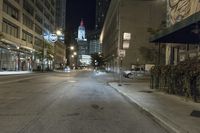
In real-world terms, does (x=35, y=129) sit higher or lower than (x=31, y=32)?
lower

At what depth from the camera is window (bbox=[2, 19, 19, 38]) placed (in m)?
69.8

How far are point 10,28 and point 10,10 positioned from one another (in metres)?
3.63

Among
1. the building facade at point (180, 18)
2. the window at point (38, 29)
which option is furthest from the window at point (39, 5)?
the building facade at point (180, 18)

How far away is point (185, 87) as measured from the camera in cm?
1795

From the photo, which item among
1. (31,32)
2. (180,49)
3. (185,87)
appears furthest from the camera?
(31,32)

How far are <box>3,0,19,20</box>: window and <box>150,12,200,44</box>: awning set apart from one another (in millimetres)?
49929

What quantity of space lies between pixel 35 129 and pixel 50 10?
413ft

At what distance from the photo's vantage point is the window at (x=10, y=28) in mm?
69825

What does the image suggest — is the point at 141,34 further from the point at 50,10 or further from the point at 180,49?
the point at 180,49

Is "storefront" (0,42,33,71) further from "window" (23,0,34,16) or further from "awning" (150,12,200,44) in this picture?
"awning" (150,12,200,44)

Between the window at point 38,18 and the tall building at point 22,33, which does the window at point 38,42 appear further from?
the window at point 38,18

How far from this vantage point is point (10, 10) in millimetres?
A: 74688

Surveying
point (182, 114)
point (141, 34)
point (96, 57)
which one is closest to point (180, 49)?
point (182, 114)

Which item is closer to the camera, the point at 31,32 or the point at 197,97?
the point at 197,97
